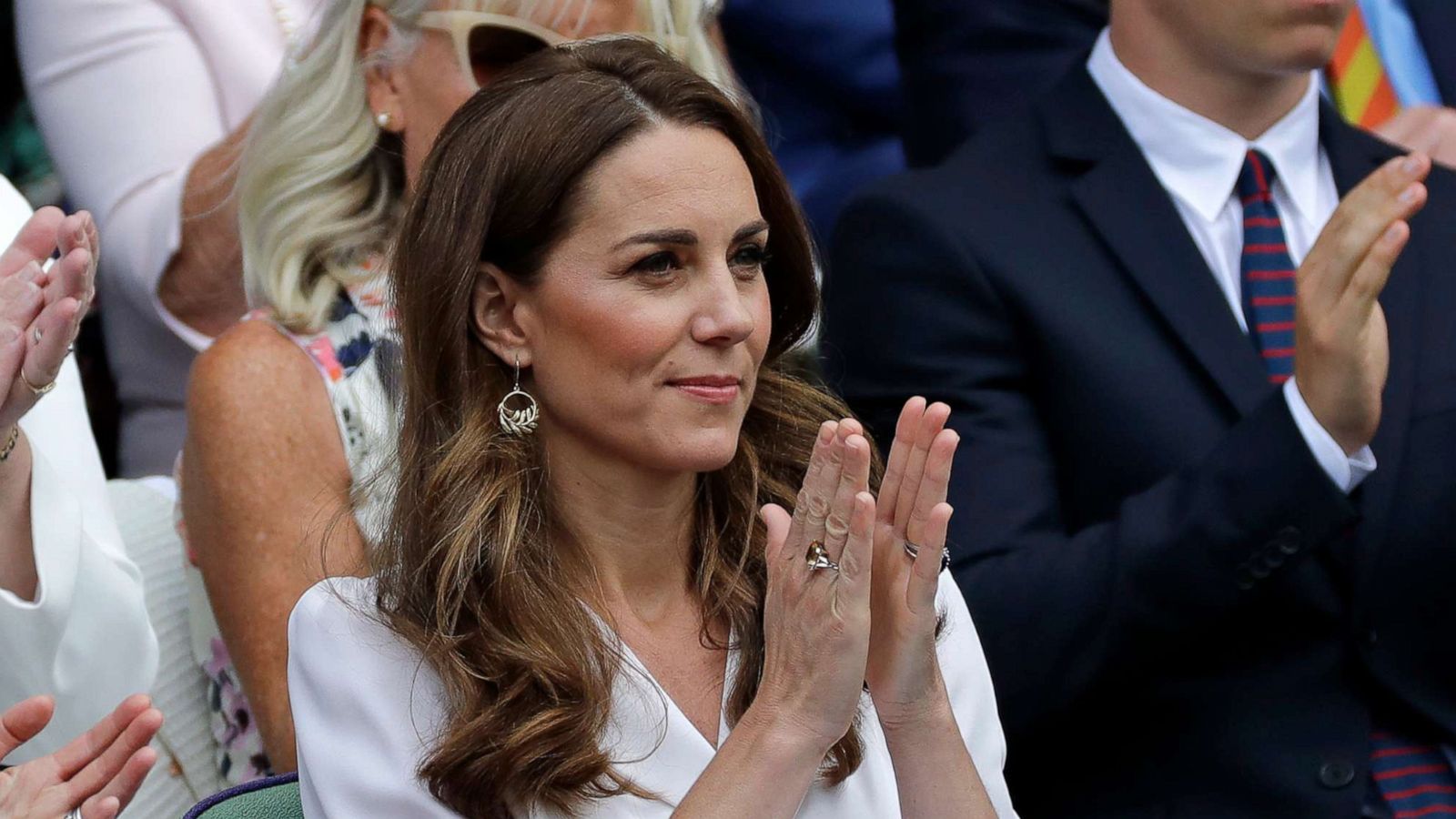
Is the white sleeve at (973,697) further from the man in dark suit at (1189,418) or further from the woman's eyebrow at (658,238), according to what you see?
the woman's eyebrow at (658,238)

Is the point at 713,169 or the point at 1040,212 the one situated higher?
the point at 713,169

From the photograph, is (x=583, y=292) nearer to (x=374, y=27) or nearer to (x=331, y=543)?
(x=331, y=543)

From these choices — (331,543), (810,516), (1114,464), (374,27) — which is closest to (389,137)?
(374,27)

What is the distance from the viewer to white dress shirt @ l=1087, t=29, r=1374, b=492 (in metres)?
3.52

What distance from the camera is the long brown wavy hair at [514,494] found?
8.19ft

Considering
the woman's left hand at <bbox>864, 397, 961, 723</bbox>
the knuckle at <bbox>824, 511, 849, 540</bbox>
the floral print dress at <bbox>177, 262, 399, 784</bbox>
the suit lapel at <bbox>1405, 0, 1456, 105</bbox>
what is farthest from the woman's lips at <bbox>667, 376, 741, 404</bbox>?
the suit lapel at <bbox>1405, 0, 1456, 105</bbox>

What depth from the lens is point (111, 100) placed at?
3.87 meters

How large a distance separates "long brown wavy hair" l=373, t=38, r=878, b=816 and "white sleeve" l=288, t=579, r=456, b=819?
30 millimetres

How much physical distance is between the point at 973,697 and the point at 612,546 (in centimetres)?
50

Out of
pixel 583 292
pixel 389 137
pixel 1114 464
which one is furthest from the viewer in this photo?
pixel 389 137

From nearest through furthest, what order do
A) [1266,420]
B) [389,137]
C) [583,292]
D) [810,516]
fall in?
[810,516]
[583,292]
[1266,420]
[389,137]

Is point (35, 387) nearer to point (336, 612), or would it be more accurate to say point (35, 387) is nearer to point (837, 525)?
point (336, 612)

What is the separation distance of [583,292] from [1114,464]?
1047 millimetres

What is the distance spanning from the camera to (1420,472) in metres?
3.30
